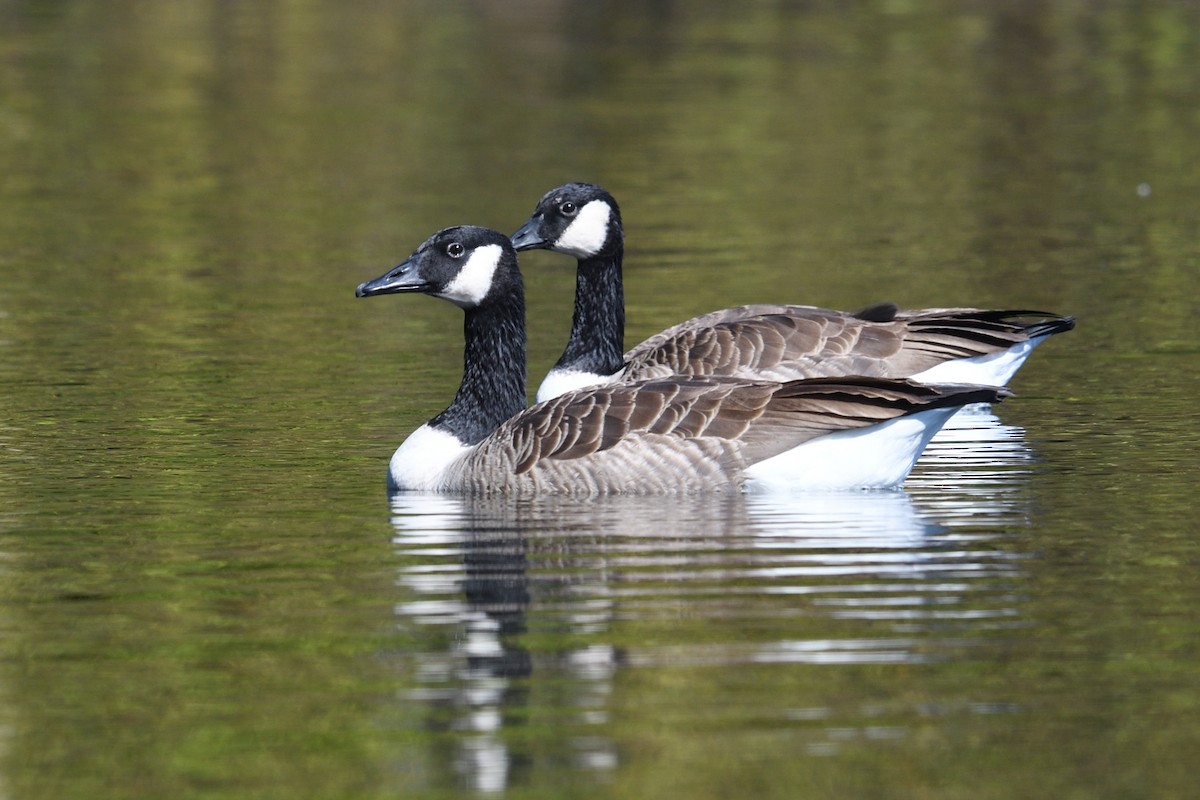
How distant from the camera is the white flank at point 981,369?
46.4 feet

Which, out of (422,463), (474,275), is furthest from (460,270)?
(422,463)

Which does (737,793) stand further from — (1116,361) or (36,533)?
(1116,361)

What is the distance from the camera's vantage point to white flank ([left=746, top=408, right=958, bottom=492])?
11305 millimetres

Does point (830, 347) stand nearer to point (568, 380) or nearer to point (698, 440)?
point (568, 380)

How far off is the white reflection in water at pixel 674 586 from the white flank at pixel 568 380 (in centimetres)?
308

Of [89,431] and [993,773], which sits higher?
[89,431]

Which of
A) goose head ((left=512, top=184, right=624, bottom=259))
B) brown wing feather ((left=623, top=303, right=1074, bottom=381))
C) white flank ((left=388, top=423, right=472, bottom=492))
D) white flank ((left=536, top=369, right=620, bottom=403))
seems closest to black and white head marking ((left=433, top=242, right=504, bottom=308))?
white flank ((left=388, top=423, right=472, bottom=492))

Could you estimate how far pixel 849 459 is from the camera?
11406 mm

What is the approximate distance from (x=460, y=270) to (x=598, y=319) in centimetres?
294

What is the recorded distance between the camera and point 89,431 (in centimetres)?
1390

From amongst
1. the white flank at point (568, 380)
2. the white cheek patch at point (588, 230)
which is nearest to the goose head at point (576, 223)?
the white cheek patch at point (588, 230)

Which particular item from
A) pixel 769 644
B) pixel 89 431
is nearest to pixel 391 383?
pixel 89 431

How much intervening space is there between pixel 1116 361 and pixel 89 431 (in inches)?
302

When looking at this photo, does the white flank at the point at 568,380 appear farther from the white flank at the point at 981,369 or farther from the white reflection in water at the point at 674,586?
the white reflection in water at the point at 674,586
